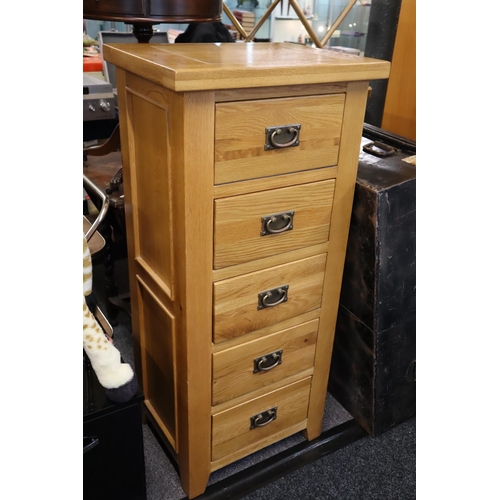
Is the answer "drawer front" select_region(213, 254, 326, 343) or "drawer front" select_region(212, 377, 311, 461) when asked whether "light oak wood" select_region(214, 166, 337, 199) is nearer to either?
"drawer front" select_region(213, 254, 326, 343)

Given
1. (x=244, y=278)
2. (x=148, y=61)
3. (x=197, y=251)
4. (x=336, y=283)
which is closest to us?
(x=148, y=61)

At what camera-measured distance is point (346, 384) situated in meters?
1.60

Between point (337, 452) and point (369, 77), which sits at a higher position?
point (369, 77)

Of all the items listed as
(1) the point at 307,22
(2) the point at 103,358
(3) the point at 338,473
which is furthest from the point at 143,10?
(3) the point at 338,473

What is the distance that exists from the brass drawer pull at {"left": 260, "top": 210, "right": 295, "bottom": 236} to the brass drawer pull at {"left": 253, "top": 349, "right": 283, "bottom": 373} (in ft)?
1.16

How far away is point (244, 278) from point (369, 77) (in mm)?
502

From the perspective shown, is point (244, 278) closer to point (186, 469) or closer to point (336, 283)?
point (336, 283)

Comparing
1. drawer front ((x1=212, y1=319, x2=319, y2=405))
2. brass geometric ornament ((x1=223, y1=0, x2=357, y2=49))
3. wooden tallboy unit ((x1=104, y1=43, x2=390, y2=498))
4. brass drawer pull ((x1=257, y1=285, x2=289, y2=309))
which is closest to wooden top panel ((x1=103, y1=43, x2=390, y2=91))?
wooden tallboy unit ((x1=104, y1=43, x2=390, y2=498))

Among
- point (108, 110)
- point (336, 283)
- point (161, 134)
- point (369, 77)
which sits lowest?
point (336, 283)

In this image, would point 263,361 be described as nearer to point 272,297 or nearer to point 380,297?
point 272,297

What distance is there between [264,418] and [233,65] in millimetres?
933

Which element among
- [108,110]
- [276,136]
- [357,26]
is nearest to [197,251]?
[276,136]

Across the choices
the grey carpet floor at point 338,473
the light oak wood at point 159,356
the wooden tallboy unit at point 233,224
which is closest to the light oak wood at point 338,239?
the wooden tallboy unit at point 233,224

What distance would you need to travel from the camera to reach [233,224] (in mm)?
1026
